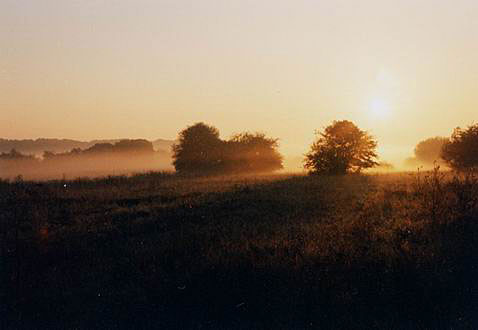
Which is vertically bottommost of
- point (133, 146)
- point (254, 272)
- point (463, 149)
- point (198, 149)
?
point (254, 272)

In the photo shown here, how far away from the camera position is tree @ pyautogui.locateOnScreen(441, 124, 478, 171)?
3725 cm

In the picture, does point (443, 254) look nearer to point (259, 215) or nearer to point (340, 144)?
point (259, 215)

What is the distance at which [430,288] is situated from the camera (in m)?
6.99

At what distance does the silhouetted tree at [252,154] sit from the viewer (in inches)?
2376

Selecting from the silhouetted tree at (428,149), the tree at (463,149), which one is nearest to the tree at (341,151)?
the tree at (463,149)

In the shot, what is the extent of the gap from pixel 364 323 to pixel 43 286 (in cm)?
571

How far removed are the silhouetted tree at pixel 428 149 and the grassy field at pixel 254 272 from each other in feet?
293

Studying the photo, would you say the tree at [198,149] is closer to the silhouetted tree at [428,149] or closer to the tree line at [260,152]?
the tree line at [260,152]

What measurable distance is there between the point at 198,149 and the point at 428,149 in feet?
202

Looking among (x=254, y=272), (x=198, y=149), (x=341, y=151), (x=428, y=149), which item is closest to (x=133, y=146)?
(x=198, y=149)

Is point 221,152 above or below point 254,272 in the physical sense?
above

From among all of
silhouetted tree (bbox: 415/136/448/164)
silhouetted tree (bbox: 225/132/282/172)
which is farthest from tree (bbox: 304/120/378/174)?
silhouetted tree (bbox: 415/136/448/164)

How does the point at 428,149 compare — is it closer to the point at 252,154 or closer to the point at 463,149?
the point at 252,154

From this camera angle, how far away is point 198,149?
6178 cm
